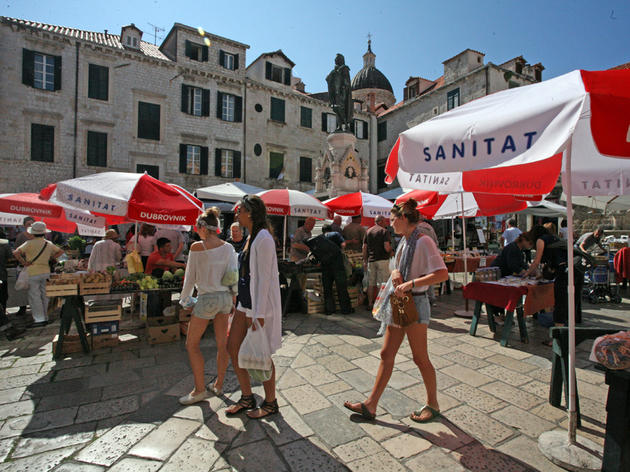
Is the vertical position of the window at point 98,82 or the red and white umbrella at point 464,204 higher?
the window at point 98,82

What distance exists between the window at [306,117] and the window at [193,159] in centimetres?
748

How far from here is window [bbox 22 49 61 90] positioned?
16.4 metres

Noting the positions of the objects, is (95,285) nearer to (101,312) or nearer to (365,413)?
(101,312)

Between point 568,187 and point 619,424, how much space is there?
1.58 meters

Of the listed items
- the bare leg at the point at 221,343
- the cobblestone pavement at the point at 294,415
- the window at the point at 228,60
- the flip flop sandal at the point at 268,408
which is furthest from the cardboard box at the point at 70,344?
the window at the point at 228,60

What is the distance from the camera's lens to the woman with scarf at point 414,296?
2727 millimetres

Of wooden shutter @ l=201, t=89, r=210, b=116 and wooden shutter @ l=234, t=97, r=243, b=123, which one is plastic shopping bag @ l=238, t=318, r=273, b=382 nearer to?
wooden shutter @ l=201, t=89, r=210, b=116

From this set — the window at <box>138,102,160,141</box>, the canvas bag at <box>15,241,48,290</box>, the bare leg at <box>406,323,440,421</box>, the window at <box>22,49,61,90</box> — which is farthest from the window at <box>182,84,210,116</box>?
the bare leg at <box>406,323,440,421</box>

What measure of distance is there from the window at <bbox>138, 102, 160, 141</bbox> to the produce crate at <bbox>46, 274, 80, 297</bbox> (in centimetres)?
1698

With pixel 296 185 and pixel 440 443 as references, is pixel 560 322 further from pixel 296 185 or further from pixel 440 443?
pixel 296 185

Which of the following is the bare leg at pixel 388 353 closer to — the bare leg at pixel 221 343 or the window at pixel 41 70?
the bare leg at pixel 221 343

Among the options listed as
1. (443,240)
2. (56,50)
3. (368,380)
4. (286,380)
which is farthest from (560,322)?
(56,50)

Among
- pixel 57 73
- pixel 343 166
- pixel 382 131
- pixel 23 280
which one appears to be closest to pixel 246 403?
pixel 23 280

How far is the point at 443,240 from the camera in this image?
19141 millimetres
